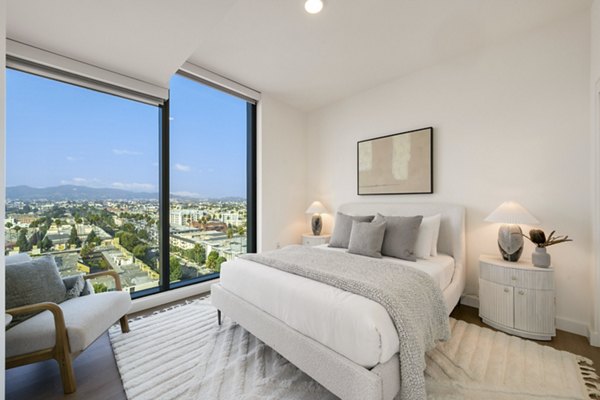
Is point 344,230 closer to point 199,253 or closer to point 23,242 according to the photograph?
point 199,253

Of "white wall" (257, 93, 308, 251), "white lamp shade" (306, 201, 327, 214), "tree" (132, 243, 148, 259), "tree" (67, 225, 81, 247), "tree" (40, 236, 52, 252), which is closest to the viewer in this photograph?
"tree" (40, 236, 52, 252)

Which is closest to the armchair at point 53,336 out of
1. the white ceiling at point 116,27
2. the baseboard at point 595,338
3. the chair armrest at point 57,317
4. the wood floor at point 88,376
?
the chair armrest at point 57,317

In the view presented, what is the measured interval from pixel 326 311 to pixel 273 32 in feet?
8.45

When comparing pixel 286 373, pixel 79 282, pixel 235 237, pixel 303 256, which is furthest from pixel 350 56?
pixel 79 282

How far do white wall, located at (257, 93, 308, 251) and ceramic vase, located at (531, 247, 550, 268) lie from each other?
306cm

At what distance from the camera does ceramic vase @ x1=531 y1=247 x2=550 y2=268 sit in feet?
6.99

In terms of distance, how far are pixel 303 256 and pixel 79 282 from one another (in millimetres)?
1928

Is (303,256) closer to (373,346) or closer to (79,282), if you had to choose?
(373,346)

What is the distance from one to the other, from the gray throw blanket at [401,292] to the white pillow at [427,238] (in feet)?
2.21

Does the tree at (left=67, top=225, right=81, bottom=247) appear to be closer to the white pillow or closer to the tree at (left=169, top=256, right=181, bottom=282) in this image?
the tree at (left=169, top=256, right=181, bottom=282)

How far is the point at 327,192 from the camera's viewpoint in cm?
421

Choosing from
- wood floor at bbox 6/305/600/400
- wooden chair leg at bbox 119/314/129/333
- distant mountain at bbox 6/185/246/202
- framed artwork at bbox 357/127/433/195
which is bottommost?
wood floor at bbox 6/305/600/400

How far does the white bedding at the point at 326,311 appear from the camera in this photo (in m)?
1.21

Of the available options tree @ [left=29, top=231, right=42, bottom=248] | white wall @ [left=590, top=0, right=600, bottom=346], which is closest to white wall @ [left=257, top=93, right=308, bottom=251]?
tree @ [left=29, top=231, right=42, bottom=248]
